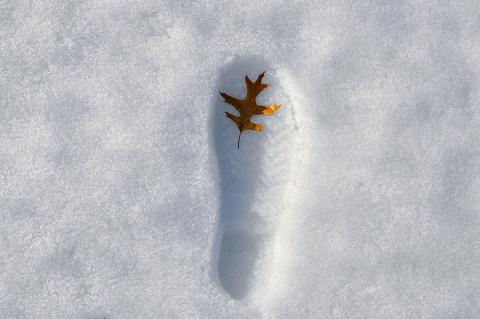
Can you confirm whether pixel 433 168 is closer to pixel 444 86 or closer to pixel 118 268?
pixel 444 86

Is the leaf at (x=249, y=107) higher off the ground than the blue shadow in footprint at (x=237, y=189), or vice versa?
the leaf at (x=249, y=107)

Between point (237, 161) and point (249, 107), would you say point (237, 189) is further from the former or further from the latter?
point (249, 107)

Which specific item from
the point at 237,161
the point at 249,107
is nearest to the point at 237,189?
the point at 237,161

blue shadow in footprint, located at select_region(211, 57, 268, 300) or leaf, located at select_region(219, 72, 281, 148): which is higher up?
leaf, located at select_region(219, 72, 281, 148)
